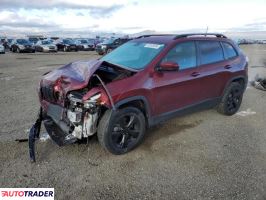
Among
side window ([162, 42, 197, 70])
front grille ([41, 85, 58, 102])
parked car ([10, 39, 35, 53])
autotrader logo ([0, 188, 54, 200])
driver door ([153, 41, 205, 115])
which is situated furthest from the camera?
parked car ([10, 39, 35, 53])

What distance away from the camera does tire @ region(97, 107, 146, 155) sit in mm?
4066

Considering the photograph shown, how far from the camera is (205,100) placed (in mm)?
5559

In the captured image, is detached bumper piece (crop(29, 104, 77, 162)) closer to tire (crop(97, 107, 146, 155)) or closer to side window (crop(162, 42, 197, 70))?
tire (crop(97, 107, 146, 155))

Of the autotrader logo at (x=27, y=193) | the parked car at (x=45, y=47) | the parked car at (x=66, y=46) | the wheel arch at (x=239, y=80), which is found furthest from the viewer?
the parked car at (x=66, y=46)

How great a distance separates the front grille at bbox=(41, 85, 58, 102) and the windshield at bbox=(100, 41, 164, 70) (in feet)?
4.07

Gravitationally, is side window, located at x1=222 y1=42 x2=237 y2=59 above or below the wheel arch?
above

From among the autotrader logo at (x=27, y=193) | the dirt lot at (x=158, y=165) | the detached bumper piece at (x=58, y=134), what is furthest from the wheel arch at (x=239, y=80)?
the autotrader logo at (x=27, y=193)

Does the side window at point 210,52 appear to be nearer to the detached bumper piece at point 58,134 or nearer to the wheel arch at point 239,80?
the wheel arch at point 239,80

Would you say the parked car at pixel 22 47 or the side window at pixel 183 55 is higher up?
the side window at pixel 183 55

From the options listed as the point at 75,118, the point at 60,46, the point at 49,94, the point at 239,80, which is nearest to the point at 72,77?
the point at 49,94

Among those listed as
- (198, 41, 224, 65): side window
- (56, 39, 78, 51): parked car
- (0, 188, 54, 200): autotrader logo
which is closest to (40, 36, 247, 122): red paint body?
(198, 41, 224, 65): side window

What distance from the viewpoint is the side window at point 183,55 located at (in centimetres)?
482

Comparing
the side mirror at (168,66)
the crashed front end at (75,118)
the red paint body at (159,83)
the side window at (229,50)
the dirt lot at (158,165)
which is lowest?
the dirt lot at (158,165)

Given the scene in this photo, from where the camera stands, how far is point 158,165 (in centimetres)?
411
